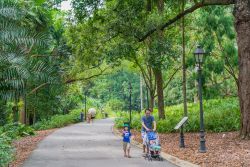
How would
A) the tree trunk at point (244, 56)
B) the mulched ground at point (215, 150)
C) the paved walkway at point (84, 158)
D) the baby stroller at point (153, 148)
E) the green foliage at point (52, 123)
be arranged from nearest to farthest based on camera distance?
the mulched ground at point (215, 150)
the paved walkway at point (84, 158)
the baby stroller at point (153, 148)
the tree trunk at point (244, 56)
the green foliage at point (52, 123)

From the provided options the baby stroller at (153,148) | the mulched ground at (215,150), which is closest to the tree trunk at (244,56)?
the mulched ground at (215,150)

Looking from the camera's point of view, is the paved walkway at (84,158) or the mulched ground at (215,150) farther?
the paved walkway at (84,158)

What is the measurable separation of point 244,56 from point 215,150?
3490mm

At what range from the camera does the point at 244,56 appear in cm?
1470

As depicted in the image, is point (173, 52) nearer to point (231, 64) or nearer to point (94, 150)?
point (231, 64)

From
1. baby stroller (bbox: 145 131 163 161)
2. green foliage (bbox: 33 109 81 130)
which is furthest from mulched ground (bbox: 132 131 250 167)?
green foliage (bbox: 33 109 81 130)

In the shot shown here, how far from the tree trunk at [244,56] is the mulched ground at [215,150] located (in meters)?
0.80

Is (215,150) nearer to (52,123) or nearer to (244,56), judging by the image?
(244,56)

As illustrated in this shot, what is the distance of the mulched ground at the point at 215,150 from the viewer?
11.3 meters

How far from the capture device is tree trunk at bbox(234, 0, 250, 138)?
1441 centimetres

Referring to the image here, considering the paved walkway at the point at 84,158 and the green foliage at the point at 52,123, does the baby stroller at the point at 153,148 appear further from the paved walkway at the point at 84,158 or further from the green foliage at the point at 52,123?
the green foliage at the point at 52,123

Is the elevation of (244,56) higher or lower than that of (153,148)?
higher

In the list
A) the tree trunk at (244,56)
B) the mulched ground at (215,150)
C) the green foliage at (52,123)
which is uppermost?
the tree trunk at (244,56)

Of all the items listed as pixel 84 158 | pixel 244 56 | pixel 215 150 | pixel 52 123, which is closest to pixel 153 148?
pixel 215 150
